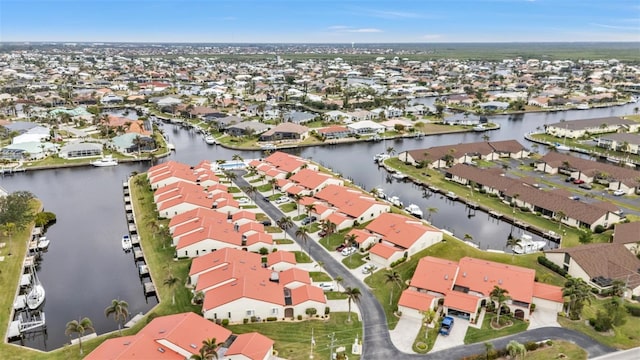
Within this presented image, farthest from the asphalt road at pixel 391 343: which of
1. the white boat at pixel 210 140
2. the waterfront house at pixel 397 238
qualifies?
the white boat at pixel 210 140

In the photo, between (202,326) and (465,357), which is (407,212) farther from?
(202,326)

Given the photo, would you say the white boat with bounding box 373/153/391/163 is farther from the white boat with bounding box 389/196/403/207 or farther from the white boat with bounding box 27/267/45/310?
the white boat with bounding box 27/267/45/310

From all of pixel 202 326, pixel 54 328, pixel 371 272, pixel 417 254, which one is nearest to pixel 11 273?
pixel 54 328

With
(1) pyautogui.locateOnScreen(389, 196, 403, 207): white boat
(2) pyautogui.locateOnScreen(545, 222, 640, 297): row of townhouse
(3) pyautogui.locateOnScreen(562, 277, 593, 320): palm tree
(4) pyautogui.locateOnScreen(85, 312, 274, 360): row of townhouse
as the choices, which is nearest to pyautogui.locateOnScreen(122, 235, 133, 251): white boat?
Answer: (4) pyautogui.locateOnScreen(85, 312, 274, 360): row of townhouse

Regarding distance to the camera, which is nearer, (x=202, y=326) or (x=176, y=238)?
(x=202, y=326)

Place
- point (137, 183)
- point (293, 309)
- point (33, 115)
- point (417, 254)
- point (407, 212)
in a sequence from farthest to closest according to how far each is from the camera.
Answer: point (33, 115) < point (137, 183) < point (407, 212) < point (417, 254) < point (293, 309)

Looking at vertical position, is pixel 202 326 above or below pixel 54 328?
above

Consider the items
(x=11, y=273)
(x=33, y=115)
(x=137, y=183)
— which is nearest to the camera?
(x=11, y=273)
